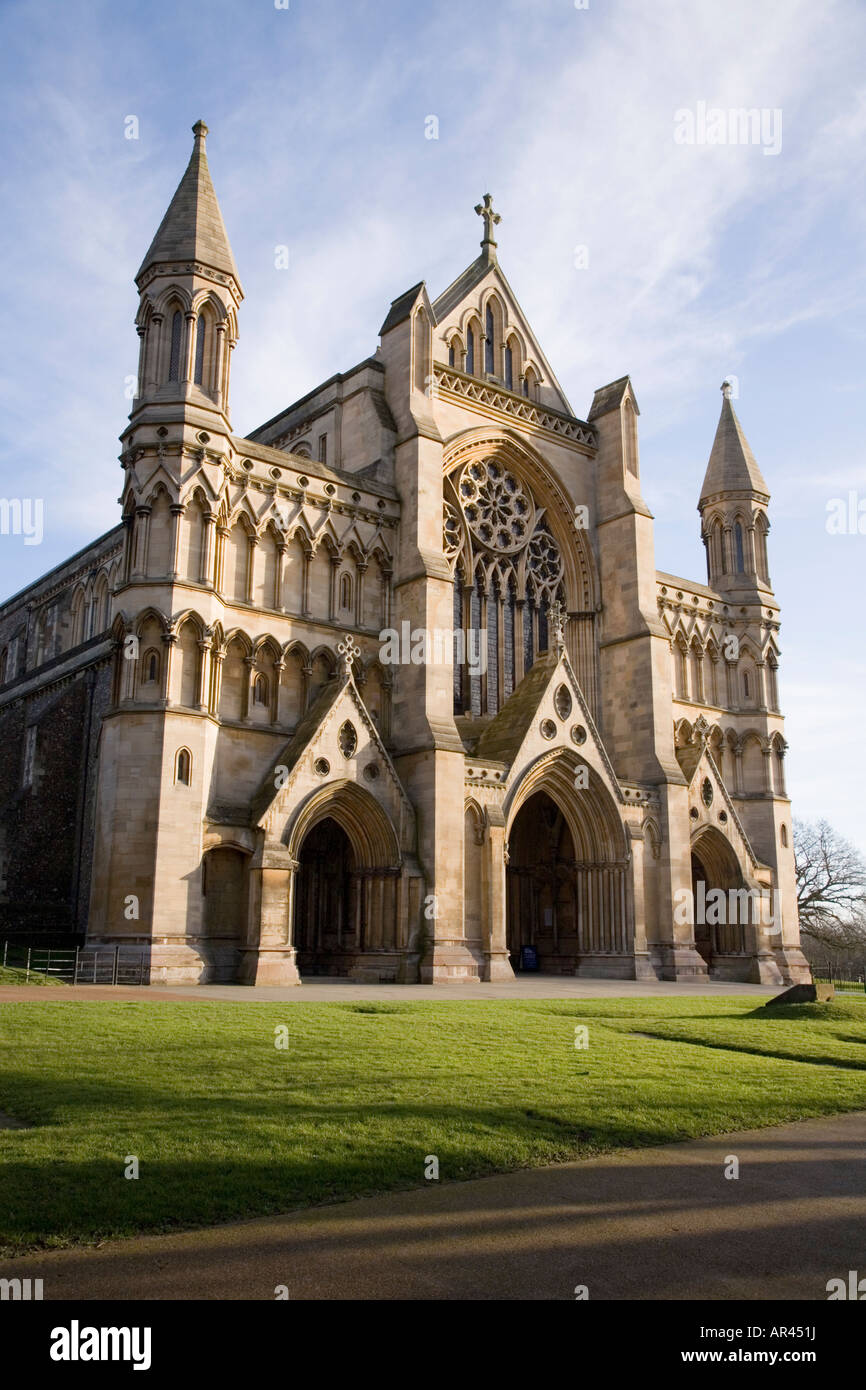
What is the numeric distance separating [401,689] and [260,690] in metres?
4.17

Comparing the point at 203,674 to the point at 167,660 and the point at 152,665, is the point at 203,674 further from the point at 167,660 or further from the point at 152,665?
the point at 152,665

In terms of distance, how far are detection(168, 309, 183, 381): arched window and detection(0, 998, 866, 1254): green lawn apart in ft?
59.1

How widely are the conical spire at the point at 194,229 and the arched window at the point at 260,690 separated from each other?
11.0 metres

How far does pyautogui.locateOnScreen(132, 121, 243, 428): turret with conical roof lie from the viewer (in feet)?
94.2

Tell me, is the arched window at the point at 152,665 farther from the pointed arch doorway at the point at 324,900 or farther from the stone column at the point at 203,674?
the pointed arch doorway at the point at 324,900

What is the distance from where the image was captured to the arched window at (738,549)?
4338 cm

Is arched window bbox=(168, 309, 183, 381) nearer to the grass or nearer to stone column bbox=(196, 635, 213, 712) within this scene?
stone column bbox=(196, 635, 213, 712)

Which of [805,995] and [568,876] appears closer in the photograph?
[805,995]

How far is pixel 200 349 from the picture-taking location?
96.4 feet

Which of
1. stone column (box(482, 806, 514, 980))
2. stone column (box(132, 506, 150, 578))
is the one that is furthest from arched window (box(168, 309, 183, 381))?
stone column (box(482, 806, 514, 980))

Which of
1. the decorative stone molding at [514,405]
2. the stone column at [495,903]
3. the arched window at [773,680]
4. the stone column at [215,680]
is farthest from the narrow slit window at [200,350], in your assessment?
the arched window at [773,680]

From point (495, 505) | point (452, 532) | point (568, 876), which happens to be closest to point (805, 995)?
point (568, 876)

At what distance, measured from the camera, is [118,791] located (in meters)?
25.9
